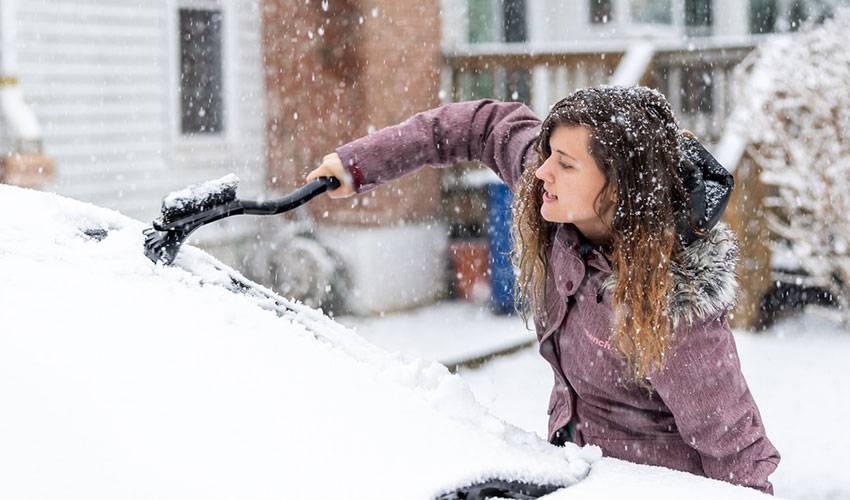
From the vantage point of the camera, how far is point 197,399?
1293 millimetres

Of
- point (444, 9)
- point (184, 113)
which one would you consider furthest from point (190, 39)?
point (444, 9)

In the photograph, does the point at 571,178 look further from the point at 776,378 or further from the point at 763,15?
the point at 763,15

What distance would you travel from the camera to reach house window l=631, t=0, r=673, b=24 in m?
13.2

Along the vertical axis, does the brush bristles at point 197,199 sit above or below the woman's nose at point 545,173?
below

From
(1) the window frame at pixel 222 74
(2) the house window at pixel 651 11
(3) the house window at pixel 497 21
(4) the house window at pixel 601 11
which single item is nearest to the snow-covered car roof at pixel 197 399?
(1) the window frame at pixel 222 74

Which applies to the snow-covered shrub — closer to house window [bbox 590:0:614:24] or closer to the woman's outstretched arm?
the woman's outstretched arm

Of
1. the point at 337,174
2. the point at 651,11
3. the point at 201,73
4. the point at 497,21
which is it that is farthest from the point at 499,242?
the point at 651,11

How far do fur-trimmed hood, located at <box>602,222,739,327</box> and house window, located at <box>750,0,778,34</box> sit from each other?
12.9m

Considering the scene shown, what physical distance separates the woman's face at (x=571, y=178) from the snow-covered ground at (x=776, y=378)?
2.37 m

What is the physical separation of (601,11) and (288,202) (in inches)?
455

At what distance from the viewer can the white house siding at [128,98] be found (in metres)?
7.33

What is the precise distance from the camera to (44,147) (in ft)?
23.9

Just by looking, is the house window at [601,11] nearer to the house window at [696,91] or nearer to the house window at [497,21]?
the house window at [497,21]

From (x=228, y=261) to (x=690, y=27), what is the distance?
853cm
